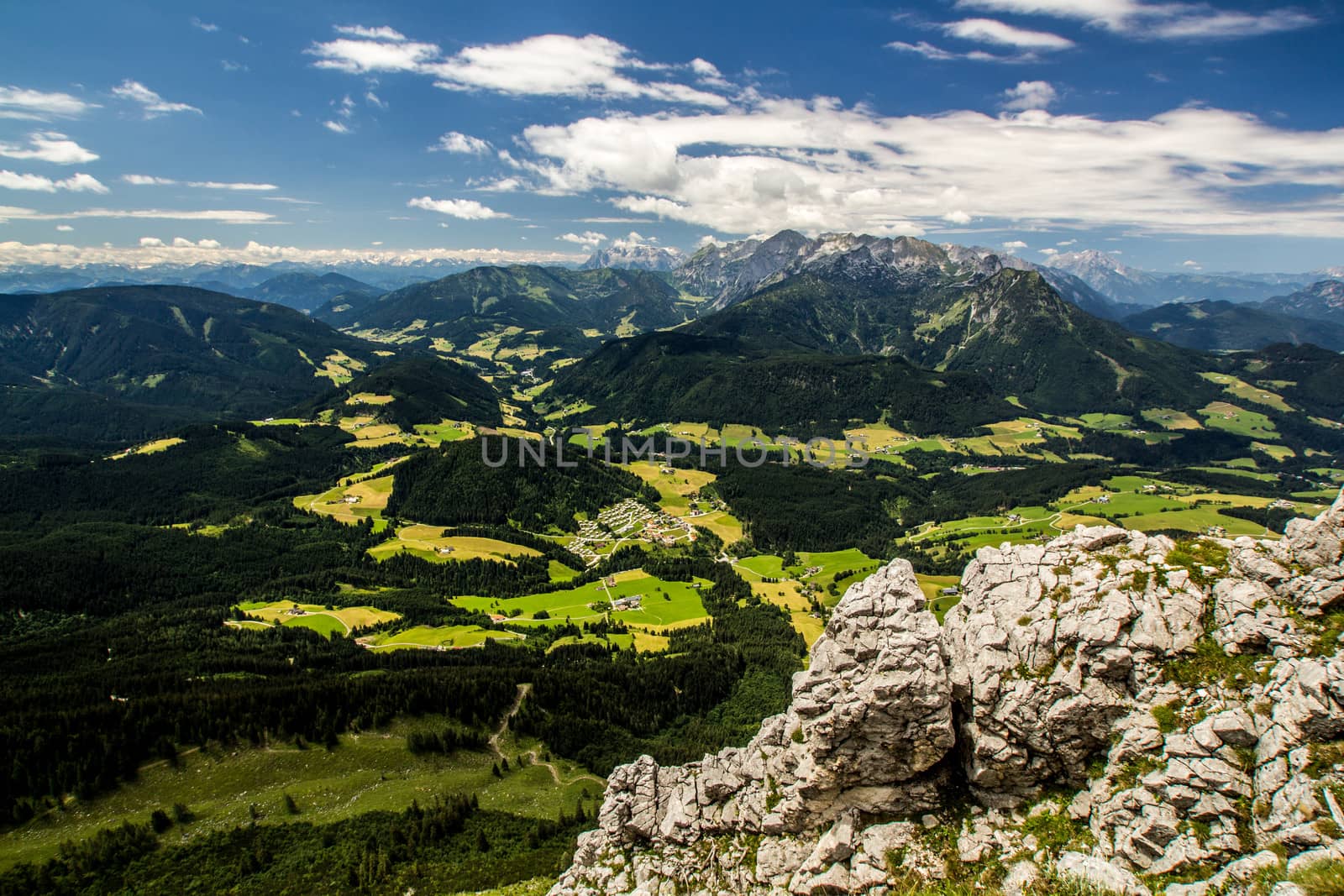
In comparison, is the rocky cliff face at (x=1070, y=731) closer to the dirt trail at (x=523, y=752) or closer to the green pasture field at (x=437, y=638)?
the dirt trail at (x=523, y=752)

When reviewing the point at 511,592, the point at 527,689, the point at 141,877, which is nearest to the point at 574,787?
the point at 527,689

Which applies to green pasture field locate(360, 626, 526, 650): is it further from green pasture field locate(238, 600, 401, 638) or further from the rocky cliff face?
the rocky cliff face

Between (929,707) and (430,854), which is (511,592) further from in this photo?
(929,707)

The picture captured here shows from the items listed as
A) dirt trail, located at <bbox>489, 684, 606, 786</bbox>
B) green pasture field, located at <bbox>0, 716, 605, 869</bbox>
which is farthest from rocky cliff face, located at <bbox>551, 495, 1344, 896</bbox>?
dirt trail, located at <bbox>489, 684, 606, 786</bbox>

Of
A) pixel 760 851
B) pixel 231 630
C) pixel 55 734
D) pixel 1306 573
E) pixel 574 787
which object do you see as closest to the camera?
pixel 1306 573

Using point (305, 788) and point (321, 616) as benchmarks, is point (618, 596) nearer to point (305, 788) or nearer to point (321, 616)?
point (321, 616)

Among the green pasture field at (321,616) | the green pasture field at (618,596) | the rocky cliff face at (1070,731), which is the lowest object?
the green pasture field at (618,596)

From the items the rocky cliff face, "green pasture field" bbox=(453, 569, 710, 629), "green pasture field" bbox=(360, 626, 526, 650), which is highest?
the rocky cliff face

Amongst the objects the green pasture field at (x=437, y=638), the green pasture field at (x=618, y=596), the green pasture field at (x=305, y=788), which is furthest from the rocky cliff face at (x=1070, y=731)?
the green pasture field at (x=618, y=596)

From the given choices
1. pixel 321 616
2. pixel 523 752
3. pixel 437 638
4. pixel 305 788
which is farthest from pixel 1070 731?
pixel 321 616
